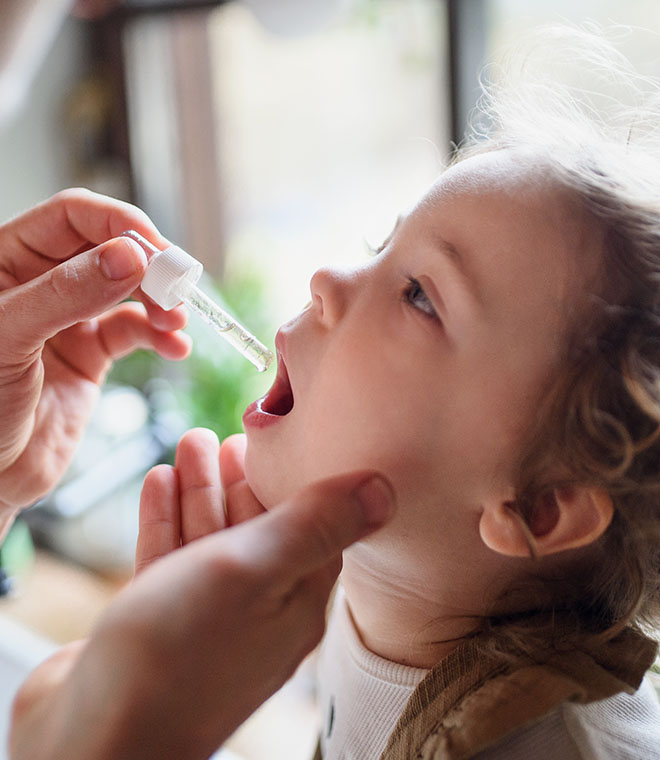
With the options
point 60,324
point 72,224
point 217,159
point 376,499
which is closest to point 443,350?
point 376,499

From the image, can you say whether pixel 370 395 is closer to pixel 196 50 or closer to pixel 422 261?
pixel 422 261

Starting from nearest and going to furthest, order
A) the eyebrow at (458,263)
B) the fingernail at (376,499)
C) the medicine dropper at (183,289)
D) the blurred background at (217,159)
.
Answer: the fingernail at (376,499) → the eyebrow at (458,263) → the medicine dropper at (183,289) → the blurred background at (217,159)

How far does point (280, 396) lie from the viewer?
3.06 feet

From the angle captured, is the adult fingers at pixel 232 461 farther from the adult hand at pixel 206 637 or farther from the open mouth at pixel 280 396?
the adult hand at pixel 206 637

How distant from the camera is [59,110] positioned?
2.45 m

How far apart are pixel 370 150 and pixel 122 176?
2.88ft

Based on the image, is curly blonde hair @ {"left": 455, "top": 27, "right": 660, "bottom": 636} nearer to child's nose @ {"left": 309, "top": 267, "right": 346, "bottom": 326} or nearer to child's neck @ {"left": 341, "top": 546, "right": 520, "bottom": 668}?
child's neck @ {"left": 341, "top": 546, "right": 520, "bottom": 668}

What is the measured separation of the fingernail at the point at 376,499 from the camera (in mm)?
662

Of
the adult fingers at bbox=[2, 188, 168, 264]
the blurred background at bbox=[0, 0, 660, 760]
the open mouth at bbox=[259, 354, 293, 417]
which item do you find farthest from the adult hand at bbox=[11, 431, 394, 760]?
the blurred background at bbox=[0, 0, 660, 760]

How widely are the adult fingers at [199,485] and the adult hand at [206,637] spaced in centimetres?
22

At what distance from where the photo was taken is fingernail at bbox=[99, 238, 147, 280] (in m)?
0.82

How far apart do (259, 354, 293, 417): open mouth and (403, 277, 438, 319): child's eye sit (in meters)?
0.18

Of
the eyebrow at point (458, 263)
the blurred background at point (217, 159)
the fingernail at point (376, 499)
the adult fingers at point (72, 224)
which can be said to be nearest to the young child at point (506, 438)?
the eyebrow at point (458, 263)

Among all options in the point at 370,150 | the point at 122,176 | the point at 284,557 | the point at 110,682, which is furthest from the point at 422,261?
the point at 122,176
